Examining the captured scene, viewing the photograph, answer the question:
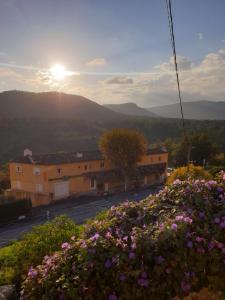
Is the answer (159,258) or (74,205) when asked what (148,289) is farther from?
(74,205)

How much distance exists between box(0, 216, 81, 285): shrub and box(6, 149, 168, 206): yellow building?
38.3 metres

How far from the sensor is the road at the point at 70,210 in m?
36.0

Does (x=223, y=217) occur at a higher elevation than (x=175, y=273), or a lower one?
higher

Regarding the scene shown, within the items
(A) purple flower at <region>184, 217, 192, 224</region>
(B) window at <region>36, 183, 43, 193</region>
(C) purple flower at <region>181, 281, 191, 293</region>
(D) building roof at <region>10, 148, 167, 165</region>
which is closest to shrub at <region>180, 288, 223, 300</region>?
(C) purple flower at <region>181, 281, 191, 293</region>

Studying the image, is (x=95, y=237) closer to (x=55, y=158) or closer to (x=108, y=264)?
(x=108, y=264)

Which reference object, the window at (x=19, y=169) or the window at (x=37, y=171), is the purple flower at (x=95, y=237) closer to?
the window at (x=37, y=171)

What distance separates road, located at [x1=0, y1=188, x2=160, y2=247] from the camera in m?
36.0

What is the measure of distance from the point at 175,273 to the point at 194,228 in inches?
30.8

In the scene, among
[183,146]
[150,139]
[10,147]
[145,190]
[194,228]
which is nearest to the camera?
[194,228]

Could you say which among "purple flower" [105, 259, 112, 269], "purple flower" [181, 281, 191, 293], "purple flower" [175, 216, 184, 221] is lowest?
"purple flower" [181, 281, 191, 293]

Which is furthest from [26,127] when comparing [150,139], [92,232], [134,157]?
[92,232]

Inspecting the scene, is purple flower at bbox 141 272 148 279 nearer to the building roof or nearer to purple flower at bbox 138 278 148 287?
purple flower at bbox 138 278 148 287

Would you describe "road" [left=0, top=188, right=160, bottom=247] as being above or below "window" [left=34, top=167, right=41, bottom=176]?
below

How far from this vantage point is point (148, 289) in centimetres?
521
